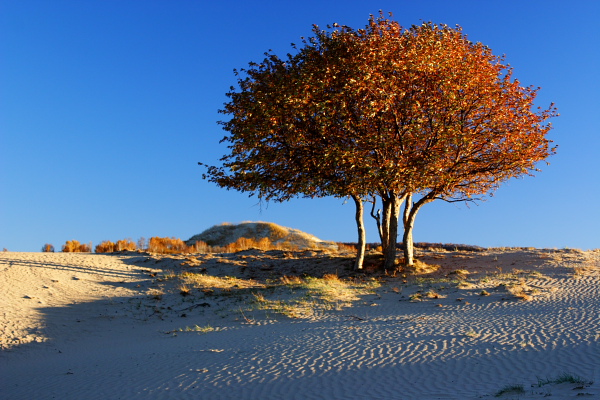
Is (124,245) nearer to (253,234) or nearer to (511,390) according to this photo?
(253,234)

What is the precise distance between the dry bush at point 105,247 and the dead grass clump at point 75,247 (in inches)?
28.1

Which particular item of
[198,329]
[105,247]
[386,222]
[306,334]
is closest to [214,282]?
[198,329]

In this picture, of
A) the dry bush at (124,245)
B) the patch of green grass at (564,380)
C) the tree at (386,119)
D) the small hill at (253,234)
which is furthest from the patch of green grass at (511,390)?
the small hill at (253,234)

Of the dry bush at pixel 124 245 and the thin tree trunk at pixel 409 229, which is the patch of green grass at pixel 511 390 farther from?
the dry bush at pixel 124 245

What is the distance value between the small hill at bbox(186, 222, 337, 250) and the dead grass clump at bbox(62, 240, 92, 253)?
13.4 meters

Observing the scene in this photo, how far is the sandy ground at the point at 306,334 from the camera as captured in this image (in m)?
9.16

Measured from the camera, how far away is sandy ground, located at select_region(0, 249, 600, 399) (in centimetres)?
916

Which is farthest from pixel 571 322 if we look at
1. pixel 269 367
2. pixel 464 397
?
pixel 269 367

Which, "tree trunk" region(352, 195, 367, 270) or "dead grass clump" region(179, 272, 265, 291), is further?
"tree trunk" region(352, 195, 367, 270)

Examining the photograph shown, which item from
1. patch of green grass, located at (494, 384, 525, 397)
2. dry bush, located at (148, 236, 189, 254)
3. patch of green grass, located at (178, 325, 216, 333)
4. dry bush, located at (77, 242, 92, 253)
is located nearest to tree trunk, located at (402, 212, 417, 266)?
patch of green grass, located at (178, 325, 216, 333)

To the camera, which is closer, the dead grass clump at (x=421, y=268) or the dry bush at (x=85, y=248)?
the dead grass clump at (x=421, y=268)

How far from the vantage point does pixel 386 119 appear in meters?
22.0

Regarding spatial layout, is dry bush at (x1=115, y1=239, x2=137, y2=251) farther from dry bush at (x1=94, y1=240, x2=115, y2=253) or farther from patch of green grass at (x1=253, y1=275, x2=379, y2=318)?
patch of green grass at (x1=253, y1=275, x2=379, y2=318)

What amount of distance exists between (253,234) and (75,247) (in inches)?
723
